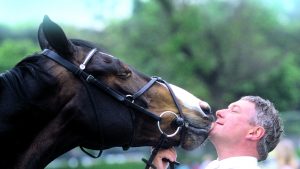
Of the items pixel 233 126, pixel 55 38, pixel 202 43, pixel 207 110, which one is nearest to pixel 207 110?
pixel 207 110

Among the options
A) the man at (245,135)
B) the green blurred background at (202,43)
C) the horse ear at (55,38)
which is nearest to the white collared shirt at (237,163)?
the man at (245,135)

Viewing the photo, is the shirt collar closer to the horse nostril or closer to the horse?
the horse

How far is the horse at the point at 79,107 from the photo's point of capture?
305cm

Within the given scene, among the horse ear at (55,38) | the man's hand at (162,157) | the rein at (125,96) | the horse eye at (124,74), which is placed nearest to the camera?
the horse ear at (55,38)

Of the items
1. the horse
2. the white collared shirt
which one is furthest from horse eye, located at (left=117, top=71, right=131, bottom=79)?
the white collared shirt

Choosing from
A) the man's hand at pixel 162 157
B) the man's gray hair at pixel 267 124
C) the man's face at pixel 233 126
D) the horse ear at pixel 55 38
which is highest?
the man's gray hair at pixel 267 124

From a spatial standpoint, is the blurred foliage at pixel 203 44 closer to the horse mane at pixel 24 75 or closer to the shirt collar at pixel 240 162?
the shirt collar at pixel 240 162

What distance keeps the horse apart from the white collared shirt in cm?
18

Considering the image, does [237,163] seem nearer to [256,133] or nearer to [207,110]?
[256,133]

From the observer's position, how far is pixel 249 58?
99.7 ft

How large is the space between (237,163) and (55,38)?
4.25ft

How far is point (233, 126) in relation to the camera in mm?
3449

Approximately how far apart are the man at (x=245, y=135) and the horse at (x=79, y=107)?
0.39ft

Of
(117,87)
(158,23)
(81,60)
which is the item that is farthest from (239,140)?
(158,23)
